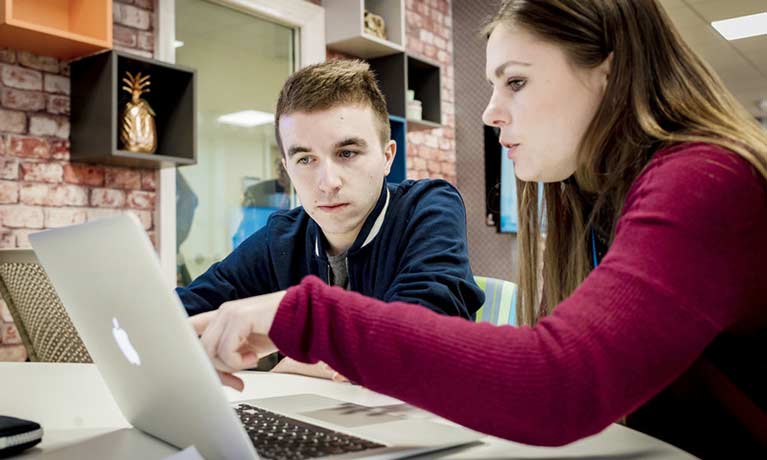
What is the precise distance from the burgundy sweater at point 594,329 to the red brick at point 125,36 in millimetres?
2644

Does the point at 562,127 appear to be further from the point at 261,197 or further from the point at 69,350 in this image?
the point at 261,197

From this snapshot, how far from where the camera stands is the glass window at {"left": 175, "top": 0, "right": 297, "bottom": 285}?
10.9 ft

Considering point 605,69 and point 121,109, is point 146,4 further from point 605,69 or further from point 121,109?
point 605,69

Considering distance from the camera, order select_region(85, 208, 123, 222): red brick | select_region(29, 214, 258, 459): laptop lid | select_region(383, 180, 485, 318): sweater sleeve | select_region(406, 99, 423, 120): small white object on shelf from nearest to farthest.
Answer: select_region(29, 214, 258, 459): laptop lid, select_region(383, 180, 485, 318): sweater sleeve, select_region(85, 208, 123, 222): red brick, select_region(406, 99, 423, 120): small white object on shelf

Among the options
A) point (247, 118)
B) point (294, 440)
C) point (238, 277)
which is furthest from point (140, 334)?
point (247, 118)

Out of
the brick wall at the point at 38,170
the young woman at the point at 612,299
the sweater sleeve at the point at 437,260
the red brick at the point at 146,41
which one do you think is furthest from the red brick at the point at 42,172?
the young woman at the point at 612,299

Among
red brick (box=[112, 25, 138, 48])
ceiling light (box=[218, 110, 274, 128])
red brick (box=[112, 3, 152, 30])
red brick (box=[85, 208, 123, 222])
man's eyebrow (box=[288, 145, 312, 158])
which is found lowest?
red brick (box=[85, 208, 123, 222])

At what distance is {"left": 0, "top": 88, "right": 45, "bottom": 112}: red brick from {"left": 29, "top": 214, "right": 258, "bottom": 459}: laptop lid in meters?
2.09

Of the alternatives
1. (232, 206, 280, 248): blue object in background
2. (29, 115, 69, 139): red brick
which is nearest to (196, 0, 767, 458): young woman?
(29, 115, 69, 139): red brick

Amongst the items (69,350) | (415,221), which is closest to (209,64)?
(69,350)

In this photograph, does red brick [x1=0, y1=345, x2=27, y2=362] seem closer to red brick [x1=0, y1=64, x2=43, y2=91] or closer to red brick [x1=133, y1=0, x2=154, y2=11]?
red brick [x1=0, y1=64, x2=43, y2=91]

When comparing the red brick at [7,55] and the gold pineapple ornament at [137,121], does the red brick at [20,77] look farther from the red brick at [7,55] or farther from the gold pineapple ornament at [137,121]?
the gold pineapple ornament at [137,121]

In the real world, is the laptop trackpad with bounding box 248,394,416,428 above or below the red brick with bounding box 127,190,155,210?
below

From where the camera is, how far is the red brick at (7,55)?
263 centimetres
